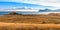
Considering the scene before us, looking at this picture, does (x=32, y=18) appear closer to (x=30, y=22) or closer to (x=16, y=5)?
(x=30, y=22)

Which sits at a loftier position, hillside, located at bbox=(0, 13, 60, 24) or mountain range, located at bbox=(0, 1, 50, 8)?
mountain range, located at bbox=(0, 1, 50, 8)

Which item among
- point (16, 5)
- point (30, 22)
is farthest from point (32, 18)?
point (16, 5)

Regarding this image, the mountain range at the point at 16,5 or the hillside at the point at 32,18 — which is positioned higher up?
the mountain range at the point at 16,5

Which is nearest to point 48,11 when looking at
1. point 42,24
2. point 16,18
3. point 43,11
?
point 43,11

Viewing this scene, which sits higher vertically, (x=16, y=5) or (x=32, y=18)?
(x=16, y=5)

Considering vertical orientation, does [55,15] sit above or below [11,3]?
below

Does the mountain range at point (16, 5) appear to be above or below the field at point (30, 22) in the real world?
above

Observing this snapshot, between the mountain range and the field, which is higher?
the mountain range

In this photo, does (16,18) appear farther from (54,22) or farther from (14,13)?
(54,22)
